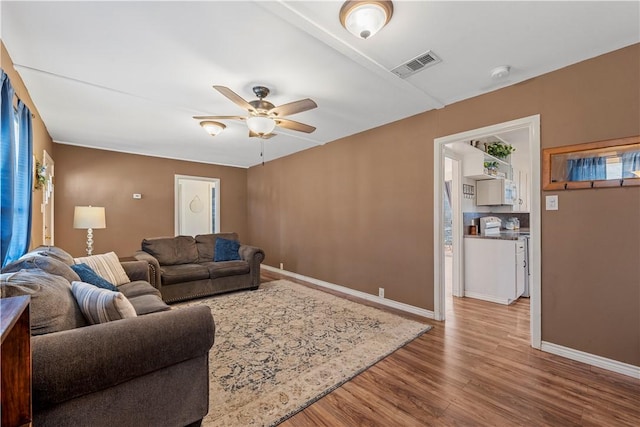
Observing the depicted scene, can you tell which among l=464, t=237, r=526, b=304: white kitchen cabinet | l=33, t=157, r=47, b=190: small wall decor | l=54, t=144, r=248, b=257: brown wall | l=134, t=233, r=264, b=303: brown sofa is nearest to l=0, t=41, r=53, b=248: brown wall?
l=33, t=157, r=47, b=190: small wall decor

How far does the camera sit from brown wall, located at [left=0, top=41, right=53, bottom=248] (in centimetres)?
233

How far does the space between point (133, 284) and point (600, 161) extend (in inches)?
178

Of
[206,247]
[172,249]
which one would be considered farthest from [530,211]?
[172,249]

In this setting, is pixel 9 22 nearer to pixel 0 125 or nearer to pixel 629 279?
pixel 0 125

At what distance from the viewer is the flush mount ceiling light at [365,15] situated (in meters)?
1.63

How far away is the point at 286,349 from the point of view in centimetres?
252

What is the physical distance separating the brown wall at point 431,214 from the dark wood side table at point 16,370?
3350 millimetres

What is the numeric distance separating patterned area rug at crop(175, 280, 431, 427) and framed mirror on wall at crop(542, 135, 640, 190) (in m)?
1.95

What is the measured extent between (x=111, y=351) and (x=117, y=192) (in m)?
5.04

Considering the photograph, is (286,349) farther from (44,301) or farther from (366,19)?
(366,19)

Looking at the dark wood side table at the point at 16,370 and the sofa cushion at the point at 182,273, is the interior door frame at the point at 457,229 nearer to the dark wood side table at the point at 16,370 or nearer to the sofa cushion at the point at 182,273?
the sofa cushion at the point at 182,273

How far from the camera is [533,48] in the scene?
2.15 meters

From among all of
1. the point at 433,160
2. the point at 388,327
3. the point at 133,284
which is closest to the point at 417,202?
the point at 433,160

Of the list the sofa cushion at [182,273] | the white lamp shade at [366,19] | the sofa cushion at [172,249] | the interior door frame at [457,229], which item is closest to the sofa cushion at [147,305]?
the sofa cushion at [182,273]
